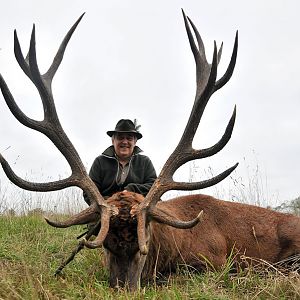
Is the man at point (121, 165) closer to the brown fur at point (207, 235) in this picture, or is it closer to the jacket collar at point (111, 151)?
the jacket collar at point (111, 151)

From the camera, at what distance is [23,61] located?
477 cm

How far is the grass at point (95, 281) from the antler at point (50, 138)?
551 millimetres

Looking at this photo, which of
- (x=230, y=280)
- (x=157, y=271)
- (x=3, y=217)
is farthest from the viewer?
(x=3, y=217)

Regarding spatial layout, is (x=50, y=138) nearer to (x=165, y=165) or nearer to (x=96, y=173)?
(x=165, y=165)

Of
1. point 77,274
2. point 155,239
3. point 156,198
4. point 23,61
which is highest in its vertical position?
point 23,61

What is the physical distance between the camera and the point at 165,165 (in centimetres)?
501

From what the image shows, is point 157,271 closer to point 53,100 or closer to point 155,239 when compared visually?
point 155,239

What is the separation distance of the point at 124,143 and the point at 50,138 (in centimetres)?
179

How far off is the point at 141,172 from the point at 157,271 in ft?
5.98

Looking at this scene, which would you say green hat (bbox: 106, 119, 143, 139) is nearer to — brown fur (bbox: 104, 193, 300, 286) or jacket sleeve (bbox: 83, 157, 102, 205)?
jacket sleeve (bbox: 83, 157, 102, 205)

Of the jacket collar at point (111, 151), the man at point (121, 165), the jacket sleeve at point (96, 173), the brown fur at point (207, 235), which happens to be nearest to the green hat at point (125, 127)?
the man at point (121, 165)

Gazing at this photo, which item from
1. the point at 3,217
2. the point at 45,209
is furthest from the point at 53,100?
the point at 45,209

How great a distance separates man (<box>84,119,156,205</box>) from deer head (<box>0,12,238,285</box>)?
62.1 inches

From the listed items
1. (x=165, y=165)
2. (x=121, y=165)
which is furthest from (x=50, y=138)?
(x=121, y=165)
